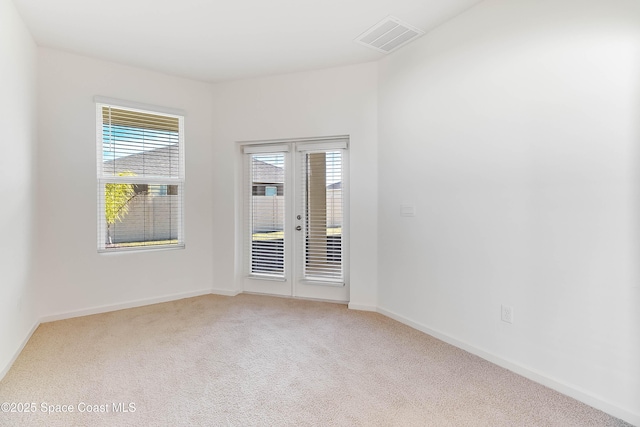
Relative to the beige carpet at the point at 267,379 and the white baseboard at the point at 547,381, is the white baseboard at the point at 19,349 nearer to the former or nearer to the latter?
the beige carpet at the point at 267,379

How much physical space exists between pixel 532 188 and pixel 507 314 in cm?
91

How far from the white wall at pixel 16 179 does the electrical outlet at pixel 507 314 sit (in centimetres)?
350

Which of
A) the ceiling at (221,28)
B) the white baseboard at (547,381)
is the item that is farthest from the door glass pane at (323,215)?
the white baseboard at (547,381)

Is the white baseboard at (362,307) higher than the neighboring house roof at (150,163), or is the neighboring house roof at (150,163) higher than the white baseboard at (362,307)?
the neighboring house roof at (150,163)

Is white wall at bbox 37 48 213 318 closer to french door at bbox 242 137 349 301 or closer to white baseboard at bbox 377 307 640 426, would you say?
french door at bbox 242 137 349 301

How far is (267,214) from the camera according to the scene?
4.38 metres

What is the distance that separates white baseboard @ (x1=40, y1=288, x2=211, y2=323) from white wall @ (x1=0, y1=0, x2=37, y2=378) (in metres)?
0.23

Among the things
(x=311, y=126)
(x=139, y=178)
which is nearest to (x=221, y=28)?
(x=311, y=126)

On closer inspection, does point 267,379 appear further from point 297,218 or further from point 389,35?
point 389,35

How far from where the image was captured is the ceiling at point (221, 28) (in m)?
2.67

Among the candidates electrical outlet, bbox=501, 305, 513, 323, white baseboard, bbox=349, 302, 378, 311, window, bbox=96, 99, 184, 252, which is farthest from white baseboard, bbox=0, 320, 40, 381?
electrical outlet, bbox=501, 305, 513, 323

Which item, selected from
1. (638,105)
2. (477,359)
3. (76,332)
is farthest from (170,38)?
(477,359)

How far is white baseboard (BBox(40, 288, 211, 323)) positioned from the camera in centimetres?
350

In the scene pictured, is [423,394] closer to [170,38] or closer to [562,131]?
[562,131]
